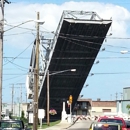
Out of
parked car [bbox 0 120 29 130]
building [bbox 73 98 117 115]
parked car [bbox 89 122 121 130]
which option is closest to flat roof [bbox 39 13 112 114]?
parked car [bbox 0 120 29 130]

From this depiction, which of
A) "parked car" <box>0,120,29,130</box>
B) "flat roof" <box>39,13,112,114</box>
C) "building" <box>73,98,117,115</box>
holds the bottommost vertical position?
"parked car" <box>0,120,29,130</box>

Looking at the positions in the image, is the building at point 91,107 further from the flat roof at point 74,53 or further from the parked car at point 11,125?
the parked car at point 11,125

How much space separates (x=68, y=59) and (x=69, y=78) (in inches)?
275

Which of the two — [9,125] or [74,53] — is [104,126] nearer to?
[9,125]

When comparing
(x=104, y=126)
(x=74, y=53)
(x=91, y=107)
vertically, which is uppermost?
(x=74, y=53)

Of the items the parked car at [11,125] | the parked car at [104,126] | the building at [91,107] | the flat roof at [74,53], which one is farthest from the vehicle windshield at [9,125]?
the building at [91,107]

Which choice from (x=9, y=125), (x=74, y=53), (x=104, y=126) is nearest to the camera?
(x=104, y=126)

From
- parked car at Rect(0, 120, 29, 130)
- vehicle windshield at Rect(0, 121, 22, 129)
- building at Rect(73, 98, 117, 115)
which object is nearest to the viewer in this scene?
parked car at Rect(0, 120, 29, 130)

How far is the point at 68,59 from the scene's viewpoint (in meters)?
51.7

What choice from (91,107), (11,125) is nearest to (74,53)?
(11,125)

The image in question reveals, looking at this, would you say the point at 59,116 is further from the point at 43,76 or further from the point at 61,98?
the point at 43,76

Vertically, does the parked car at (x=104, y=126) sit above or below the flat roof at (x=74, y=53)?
below

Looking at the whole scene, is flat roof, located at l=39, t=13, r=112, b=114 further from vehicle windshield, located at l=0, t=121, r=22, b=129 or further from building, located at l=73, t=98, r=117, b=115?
building, located at l=73, t=98, r=117, b=115

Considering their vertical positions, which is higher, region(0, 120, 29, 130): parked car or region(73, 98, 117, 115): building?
region(73, 98, 117, 115): building
